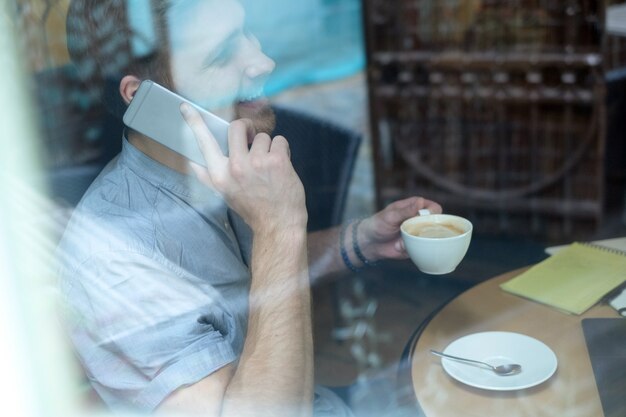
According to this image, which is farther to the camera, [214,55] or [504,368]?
[504,368]

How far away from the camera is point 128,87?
1.78ft

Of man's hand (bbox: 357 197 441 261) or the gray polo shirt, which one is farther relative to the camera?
man's hand (bbox: 357 197 441 261)

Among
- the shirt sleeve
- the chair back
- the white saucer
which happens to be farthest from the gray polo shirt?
the white saucer

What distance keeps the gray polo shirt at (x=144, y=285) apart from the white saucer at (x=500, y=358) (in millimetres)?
229

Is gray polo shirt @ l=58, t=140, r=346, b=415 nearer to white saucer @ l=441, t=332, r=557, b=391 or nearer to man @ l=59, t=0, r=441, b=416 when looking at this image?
man @ l=59, t=0, r=441, b=416

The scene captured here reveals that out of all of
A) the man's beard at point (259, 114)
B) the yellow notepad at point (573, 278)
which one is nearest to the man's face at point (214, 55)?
the man's beard at point (259, 114)

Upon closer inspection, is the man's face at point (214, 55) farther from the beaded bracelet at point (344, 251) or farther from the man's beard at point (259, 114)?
the beaded bracelet at point (344, 251)

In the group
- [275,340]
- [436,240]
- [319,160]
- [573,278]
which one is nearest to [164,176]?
[275,340]

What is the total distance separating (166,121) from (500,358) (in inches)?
15.4

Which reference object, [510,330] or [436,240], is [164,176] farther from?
[510,330]

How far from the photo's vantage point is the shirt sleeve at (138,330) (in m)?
0.55

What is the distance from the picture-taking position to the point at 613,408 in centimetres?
65

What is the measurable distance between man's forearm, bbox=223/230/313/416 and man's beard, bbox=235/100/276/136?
94mm

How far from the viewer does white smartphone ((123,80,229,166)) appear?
1.79 ft
